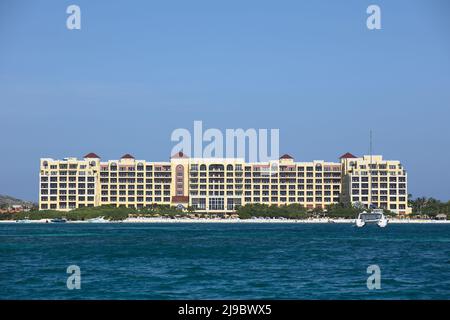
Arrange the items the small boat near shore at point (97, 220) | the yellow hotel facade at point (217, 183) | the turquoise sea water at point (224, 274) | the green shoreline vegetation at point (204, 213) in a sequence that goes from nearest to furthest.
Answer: the turquoise sea water at point (224, 274) < the small boat near shore at point (97, 220) < the green shoreline vegetation at point (204, 213) < the yellow hotel facade at point (217, 183)

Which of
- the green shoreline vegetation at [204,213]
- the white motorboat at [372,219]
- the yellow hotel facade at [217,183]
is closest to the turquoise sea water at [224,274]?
the white motorboat at [372,219]

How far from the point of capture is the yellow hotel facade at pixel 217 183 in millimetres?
165375

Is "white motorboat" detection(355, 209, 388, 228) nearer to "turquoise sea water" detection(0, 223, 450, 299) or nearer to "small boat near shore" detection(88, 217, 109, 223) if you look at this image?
"small boat near shore" detection(88, 217, 109, 223)

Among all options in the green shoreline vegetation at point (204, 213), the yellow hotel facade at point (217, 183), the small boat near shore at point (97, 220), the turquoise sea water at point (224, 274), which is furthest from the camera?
the yellow hotel facade at point (217, 183)

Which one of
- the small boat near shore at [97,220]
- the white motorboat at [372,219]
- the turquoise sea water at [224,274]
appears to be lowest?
the small boat near shore at [97,220]

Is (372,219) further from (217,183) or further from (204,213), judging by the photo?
(204,213)

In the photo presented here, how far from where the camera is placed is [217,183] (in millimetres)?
167000

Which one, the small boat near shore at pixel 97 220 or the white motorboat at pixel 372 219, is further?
the small boat near shore at pixel 97 220

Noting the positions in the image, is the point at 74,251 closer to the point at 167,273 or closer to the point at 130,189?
the point at 167,273

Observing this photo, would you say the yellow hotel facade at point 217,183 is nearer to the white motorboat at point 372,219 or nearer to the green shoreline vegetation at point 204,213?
the green shoreline vegetation at point 204,213

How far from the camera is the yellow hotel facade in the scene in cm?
16538

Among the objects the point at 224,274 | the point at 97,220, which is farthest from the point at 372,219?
the point at 224,274
